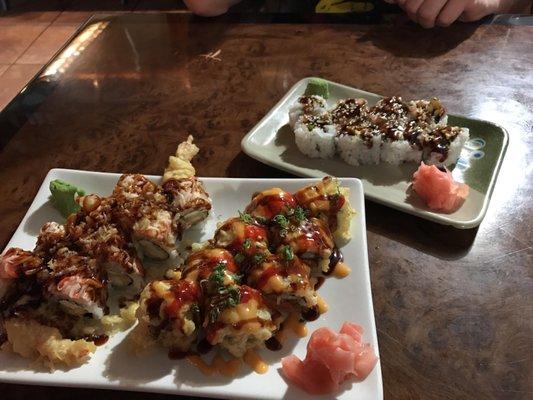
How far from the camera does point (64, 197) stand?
6.82ft

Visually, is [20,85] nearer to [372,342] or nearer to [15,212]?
[15,212]

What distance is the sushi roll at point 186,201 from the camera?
1.92m

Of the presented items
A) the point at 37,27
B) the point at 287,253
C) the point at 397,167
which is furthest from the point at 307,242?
the point at 37,27

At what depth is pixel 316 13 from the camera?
3.47 m

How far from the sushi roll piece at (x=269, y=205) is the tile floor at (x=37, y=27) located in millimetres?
4043

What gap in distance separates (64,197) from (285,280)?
1.01 metres

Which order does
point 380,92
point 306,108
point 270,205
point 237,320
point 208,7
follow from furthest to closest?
1. point 208,7
2. point 380,92
3. point 306,108
4. point 270,205
5. point 237,320

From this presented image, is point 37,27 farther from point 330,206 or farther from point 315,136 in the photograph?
point 330,206

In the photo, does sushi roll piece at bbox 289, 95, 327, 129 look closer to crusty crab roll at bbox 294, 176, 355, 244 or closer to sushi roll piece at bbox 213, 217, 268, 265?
crusty crab roll at bbox 294, 176, 355, 244

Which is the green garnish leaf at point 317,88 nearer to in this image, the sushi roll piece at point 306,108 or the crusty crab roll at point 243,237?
the sushi roll piece at point 306,108

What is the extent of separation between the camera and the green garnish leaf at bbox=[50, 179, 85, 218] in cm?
208

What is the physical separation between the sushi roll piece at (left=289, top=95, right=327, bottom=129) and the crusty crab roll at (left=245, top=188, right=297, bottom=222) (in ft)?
2.31

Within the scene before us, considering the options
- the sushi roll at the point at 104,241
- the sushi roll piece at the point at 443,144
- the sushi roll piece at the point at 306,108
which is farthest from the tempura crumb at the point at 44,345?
the sushi roll piece at the point at 443,144

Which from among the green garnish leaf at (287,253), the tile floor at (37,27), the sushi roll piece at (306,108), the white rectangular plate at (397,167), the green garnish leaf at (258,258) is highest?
the green garnish leaf at (258,258)
